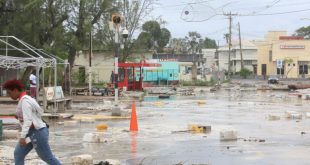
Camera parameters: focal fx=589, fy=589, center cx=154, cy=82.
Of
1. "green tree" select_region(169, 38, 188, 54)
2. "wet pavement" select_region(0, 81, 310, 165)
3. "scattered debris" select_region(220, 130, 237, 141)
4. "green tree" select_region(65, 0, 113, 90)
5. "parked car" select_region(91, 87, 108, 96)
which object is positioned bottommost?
"wet pavement" select_region(0, 81, 310, 165)

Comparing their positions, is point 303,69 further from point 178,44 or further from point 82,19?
point 82,19

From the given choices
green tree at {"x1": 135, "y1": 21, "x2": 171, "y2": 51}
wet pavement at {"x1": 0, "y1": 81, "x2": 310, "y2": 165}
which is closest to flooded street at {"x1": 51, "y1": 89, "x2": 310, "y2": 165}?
wet pavement at {"x1": 0, "y1": 81, "x2": 310, "y2": 165}

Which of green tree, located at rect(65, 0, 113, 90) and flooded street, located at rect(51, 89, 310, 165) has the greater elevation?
green tree, located at rect(65, 0, 113, 90)

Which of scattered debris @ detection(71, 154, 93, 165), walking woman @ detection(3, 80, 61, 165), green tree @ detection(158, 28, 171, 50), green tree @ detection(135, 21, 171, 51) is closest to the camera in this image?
walking woman @ detection(3, 80, 61, 165)

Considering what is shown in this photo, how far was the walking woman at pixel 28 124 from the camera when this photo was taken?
8.62m

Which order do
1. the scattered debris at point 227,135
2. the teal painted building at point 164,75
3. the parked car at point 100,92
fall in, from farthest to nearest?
the teal painted building at point 164,75 → the parked car at point 100,92 → the scattered debris at point 227,135

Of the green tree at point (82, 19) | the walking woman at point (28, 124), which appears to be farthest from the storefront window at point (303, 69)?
the walking woman at point (28, 124)

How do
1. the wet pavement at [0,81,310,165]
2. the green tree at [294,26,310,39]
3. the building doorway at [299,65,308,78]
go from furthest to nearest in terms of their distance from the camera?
the green tree at [294,26,310,39]
the building doorway at [299,65,308,78]
the wet pavement at [0,81,310,165]

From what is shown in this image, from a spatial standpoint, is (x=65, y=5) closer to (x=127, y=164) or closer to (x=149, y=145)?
(x=149, y=145)

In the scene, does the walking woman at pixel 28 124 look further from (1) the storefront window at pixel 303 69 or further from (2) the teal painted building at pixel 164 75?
(1) the storefront window at pixel 303 69

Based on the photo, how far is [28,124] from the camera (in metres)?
8.57

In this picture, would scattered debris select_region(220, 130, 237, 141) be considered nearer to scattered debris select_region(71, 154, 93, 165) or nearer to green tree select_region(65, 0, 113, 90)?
scattered debris select_region(71, 154, 93, 165)

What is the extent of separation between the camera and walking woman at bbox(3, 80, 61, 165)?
862 centimetres

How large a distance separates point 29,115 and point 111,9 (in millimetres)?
38490
